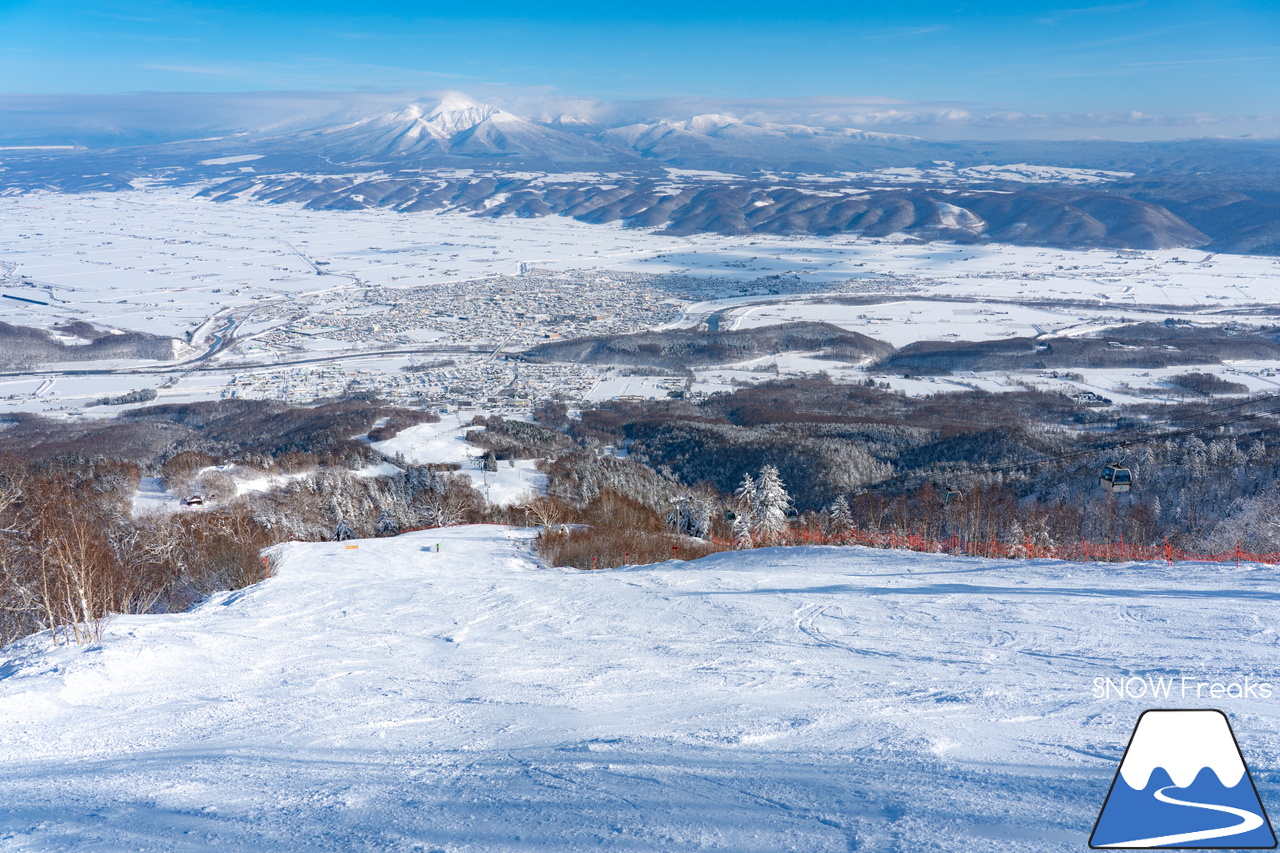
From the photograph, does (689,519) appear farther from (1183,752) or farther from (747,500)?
(1183,752)

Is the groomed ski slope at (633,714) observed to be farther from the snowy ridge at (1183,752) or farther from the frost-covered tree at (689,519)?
the frost-covered tree at (689,519)

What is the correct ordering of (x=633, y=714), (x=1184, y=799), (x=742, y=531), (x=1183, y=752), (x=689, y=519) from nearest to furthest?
(x=1184, y=799)
(x=1183, y=752)
(x=633, y=714)
(x=742, y=531)
(x=689, y=519)

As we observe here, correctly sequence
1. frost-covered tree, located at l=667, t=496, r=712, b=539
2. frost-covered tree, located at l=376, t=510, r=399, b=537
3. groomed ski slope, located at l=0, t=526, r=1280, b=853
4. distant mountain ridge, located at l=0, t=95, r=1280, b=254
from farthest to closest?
distant mountain ridge, located at l=0, t=95, r=1280, b=254
frost-covered tree, located at l=376, t=510, r=399, b=537
frost-covered tree, located at l=667, t=496, r=712, b=539
groomed ski slope, located at l=0, t=526, r=1280, b=853

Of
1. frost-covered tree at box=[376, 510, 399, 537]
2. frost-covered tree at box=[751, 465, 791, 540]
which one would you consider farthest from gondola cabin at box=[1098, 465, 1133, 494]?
frost-covered tree at box=[376, 510, 399, 537]

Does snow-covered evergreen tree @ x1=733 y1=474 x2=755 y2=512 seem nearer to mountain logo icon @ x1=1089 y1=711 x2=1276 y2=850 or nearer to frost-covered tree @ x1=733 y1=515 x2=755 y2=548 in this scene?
frost-covered tree @ x1=733 y1=515 x2=755 y2=548

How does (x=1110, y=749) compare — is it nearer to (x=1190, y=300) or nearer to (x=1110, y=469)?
(x=1110, y=469)

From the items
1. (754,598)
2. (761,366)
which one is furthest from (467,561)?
(761,366)

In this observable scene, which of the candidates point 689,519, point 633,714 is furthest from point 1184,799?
point 689,519

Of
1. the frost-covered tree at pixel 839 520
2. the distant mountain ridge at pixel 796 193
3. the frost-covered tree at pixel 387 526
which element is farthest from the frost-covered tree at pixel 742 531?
the distant mountain ridge at pixel 796 193
